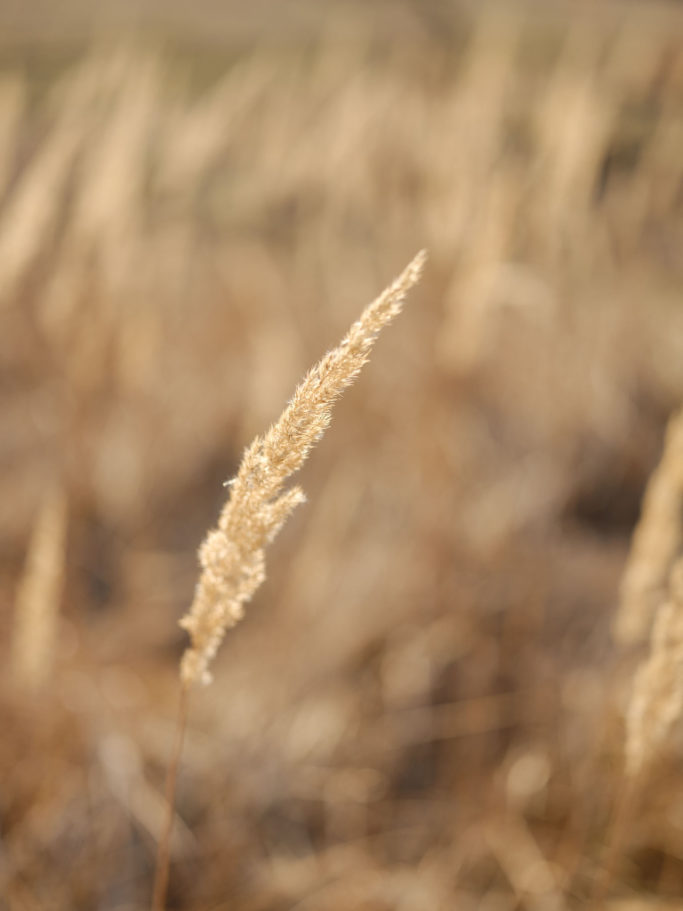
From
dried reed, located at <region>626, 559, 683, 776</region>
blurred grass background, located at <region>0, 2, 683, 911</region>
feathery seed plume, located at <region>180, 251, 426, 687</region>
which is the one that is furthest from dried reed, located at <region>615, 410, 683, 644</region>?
feathery seed plume, located at <region>180, 251, 426, 687</region>

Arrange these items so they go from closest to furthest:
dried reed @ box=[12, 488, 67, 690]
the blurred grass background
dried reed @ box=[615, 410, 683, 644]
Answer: dried reed @ box=[615, 410, 683, 644] → dried reed @ box=[12, 488, 67, 690] → the blurred grass background

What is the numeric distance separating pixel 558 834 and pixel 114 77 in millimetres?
2004

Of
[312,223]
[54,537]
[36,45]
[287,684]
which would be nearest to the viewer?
[54,537]

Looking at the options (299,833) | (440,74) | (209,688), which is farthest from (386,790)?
(440,74)

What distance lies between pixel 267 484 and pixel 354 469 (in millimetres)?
1826

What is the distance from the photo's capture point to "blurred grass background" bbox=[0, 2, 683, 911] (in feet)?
4.51

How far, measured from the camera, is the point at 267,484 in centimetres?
49

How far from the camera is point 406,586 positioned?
1.93 meters

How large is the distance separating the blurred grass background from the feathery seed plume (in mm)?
817

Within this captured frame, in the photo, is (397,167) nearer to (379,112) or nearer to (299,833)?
(379,112)

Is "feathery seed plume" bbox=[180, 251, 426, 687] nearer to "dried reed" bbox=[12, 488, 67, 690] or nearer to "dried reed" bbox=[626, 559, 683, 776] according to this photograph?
"dried reed" bbox=[626, 559, 683, 776]

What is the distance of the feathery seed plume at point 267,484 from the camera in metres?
0.43

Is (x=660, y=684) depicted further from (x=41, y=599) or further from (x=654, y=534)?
(x=41, y=599)

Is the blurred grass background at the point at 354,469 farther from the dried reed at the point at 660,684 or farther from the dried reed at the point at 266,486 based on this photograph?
the dried reed at the point at 266,486
